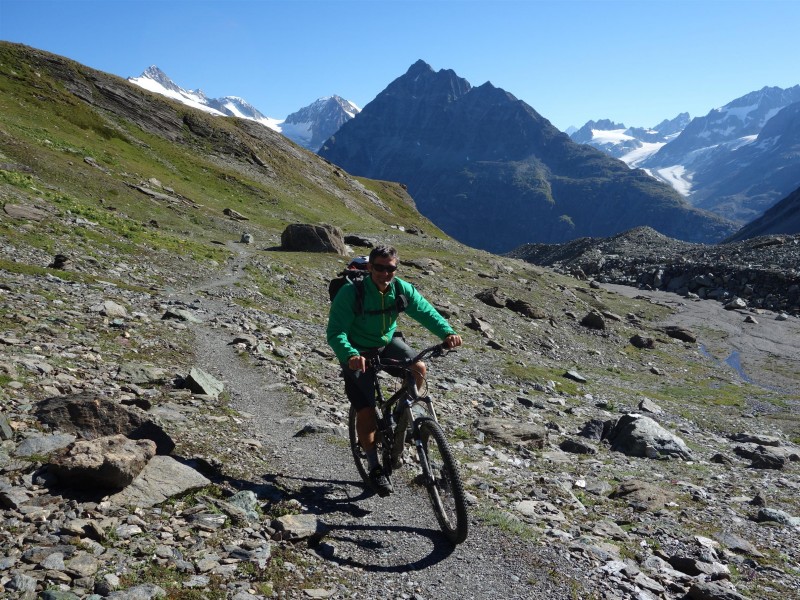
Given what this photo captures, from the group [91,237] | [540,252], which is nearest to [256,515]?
[91,237]

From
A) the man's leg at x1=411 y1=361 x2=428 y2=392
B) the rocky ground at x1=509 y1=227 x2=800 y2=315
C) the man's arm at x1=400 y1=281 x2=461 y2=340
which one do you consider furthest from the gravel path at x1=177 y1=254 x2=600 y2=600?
the rocky ground at x1=509 y1=227 x2=800 y2=315

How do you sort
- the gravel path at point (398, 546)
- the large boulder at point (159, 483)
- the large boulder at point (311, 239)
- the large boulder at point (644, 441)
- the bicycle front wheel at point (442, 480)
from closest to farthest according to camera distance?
the gravel path at point (398, 546) → the large boulder at point (159, 483) → the bicycle front wheel at point (442, 480) → the large boulder at point (644, 441) → the large boulder at point (311, 239)

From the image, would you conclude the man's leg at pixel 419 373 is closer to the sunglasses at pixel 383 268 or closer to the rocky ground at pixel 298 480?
the sunglasses at pixel 383 268

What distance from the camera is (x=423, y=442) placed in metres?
8.80

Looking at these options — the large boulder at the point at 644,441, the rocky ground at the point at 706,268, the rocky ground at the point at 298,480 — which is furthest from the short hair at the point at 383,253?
the rocky ground at the point at 706,268

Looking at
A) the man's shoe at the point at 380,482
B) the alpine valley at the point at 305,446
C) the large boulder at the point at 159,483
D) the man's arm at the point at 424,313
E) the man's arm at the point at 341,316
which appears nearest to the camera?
the alpine valley at the point at 305,446

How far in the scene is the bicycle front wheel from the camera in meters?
8.09

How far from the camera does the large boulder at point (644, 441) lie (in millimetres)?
17203

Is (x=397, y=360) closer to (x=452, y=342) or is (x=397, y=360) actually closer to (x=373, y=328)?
(x=373, y=328)

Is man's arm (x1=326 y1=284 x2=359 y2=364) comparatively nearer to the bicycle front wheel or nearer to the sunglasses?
the sunglasses

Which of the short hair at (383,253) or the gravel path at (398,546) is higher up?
the short hair at (383,253)

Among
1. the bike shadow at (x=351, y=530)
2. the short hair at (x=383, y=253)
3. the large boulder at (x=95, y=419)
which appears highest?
the short hair at (x=383, y=253)

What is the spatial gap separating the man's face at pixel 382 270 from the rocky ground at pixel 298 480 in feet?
13.0

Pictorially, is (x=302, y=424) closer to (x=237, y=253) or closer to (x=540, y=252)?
(x=237, y=253)
